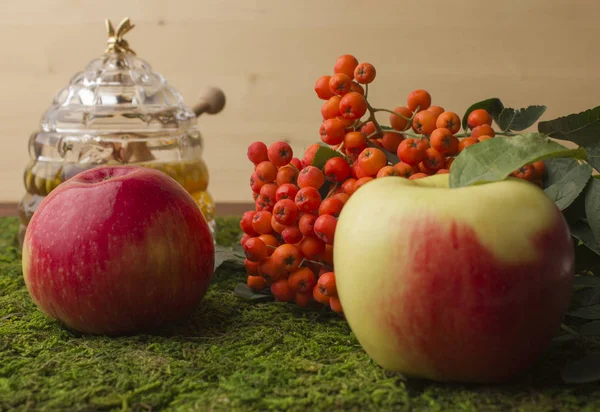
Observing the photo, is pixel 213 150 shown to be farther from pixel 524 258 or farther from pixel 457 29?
pixel 524 258

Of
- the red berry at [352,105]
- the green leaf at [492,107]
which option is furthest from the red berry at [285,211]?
the green leaf at [492,107]

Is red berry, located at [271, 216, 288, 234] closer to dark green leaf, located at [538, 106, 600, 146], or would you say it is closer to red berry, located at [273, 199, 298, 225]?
red berry, located at [273, 199, 298, 225]

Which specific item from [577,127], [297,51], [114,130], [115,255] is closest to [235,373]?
[115,255]

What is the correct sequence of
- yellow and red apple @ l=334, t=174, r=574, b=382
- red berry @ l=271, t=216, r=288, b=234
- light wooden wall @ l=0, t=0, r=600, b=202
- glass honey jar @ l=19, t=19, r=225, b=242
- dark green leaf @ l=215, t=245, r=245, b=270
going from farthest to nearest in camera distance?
light wooden wall @ l=0, t=0, r=600, b=202, glass honey jar @ l=19, t=19, r=225, b=242, dark green leaf @ l=215, t=245, r=245, b=270, red berry @ l=271, t=216, r=288, b=234, yellow and red apple @ l=334, t=174, r=574, b=382

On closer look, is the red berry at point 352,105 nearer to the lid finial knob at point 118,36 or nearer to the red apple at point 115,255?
Answer: the red apple at point 115,255

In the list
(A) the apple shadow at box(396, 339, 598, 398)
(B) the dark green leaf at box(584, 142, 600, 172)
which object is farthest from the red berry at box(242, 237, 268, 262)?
(B) the dark green leaf at box(584, 142, 600, 172)

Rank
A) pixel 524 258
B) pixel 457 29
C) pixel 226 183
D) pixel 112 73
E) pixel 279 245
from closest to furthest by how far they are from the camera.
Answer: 1. pixel 524 258
2. pixel 279 245
3. pixel 112 73
4. pixel 457 29
5. pixel 226 183

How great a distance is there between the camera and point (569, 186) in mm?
584

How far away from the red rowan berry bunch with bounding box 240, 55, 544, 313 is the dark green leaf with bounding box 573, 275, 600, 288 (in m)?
0.11

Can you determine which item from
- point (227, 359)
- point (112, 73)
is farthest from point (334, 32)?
point (227, 359)

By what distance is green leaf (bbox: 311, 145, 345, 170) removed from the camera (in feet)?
2.12

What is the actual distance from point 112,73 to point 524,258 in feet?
2.49

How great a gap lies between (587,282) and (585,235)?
0.05 meters

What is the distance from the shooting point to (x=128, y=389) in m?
0.50
